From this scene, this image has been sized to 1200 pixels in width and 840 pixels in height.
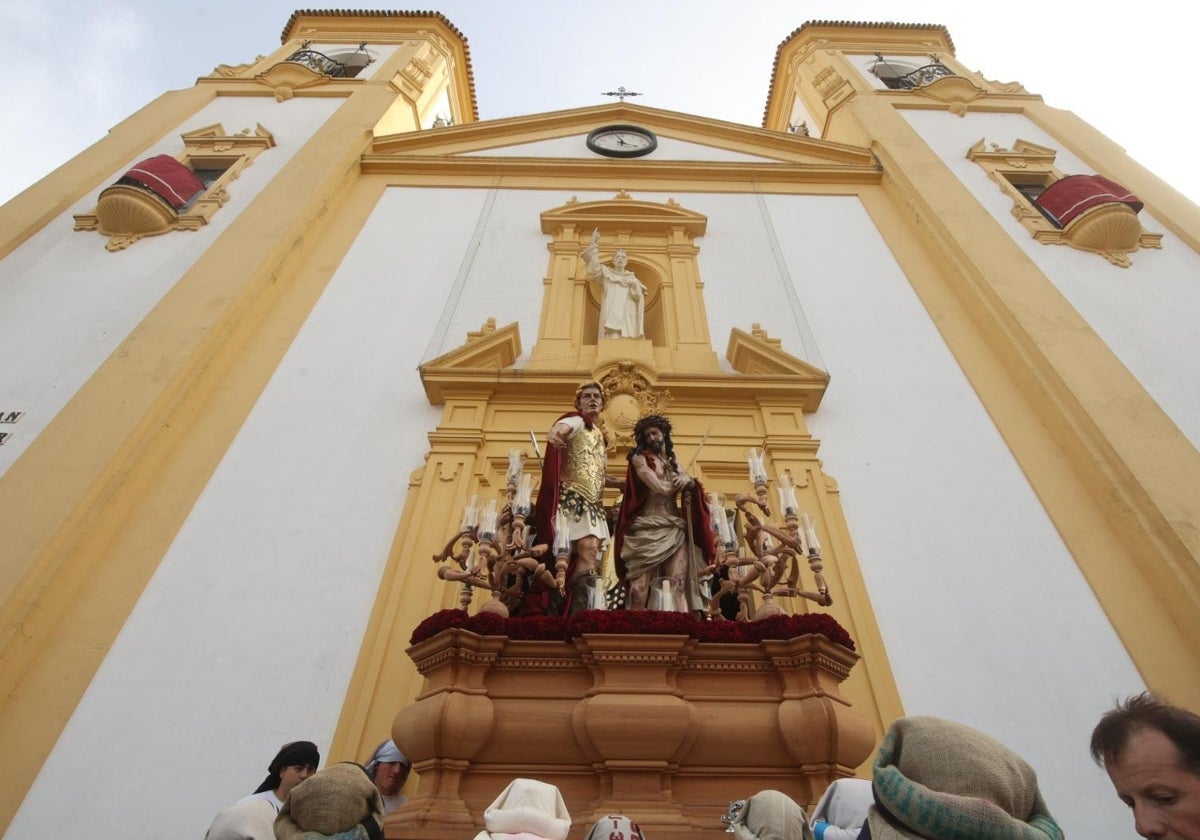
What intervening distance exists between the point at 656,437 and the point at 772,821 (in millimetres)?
3126

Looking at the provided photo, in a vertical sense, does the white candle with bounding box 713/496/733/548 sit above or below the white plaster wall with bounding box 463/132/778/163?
below

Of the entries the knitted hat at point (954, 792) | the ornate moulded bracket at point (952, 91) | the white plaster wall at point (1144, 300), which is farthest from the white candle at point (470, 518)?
the ornate moulded bracket at point (952, 91)

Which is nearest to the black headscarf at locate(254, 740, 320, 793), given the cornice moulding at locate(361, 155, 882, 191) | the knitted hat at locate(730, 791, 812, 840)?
the knitted hat at locate(730, 791, 812, 840)

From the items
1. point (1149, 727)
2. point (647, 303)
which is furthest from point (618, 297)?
point (1149, 727)

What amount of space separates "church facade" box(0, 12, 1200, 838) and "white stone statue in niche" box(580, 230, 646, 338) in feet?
1.19

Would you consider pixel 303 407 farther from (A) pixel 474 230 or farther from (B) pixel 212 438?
(A) pixel 474 230

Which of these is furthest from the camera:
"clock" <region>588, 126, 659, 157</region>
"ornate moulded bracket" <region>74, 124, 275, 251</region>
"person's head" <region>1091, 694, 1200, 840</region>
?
"clock" <region>588, 126, 659, 157</region>

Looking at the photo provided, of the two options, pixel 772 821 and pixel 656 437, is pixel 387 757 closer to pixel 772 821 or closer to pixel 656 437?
pixel 772 821

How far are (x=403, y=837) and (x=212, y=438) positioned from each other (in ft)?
15.1

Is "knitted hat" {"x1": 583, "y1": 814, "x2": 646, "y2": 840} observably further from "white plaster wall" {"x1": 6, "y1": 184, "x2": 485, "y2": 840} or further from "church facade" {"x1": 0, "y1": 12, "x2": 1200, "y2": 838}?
"white plaster wall" {"x1": 6, "y1": 184, "x2": 485, "y2": 840}

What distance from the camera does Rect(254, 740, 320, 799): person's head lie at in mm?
3193

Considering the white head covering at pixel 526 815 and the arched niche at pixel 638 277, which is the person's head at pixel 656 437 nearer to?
the arched niche at pixel 638 277

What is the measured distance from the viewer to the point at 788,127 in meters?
16.4

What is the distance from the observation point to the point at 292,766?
321 centimetres
